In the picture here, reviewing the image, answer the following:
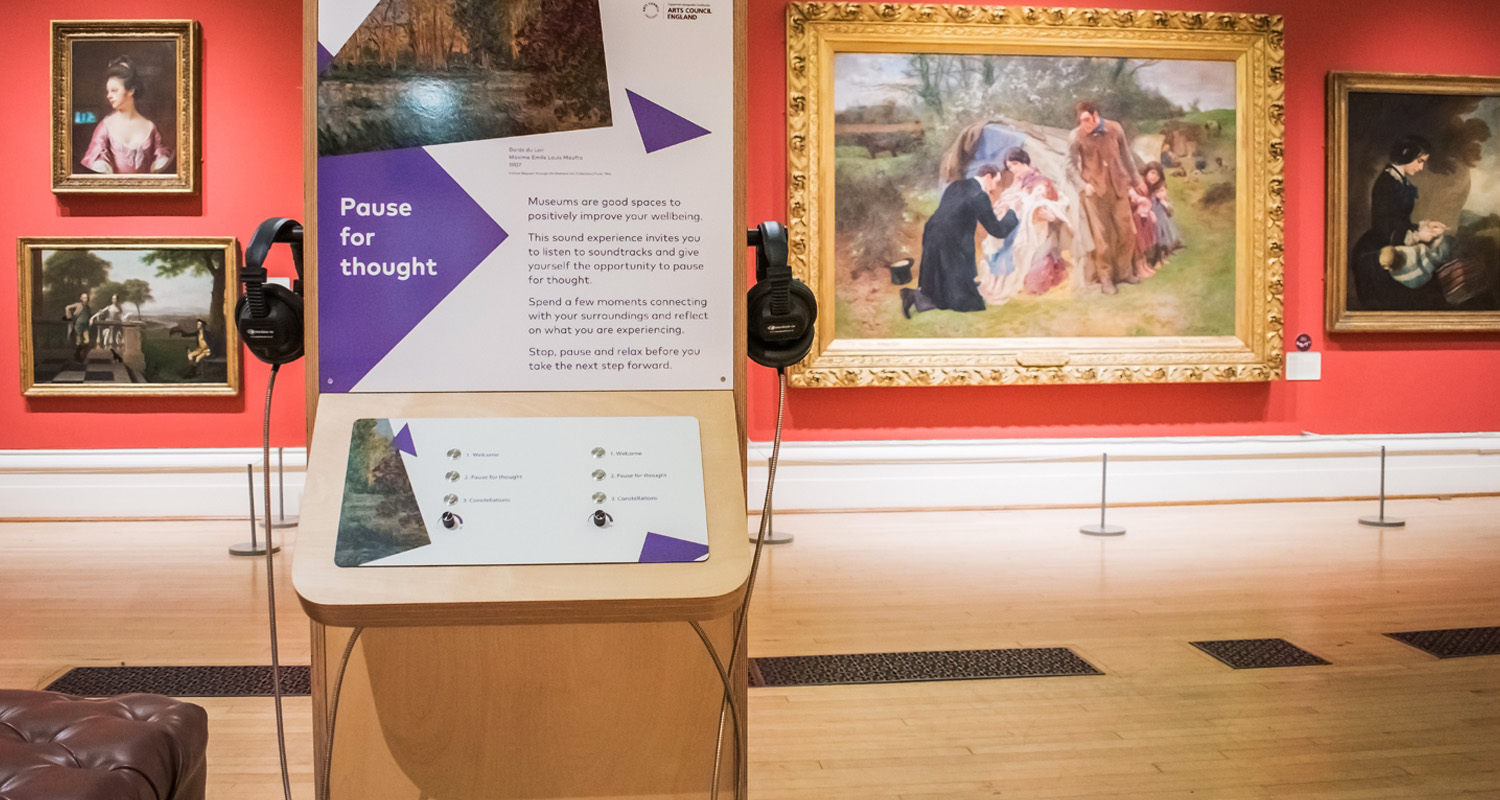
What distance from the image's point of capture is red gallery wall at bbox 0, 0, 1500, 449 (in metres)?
6.73

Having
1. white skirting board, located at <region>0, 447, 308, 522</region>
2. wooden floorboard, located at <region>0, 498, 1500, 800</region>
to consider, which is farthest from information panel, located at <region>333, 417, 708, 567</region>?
white skirting board, located at <region>0, 447, 308, 522</region>

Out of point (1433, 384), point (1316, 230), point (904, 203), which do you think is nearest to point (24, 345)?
point (904, 203)

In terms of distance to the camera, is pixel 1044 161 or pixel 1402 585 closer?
pixel 1402 585

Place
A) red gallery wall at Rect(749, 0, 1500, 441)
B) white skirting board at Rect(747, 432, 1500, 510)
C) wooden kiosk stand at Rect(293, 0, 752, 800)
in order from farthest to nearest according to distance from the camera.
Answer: red gallery wall at Rect(749, 0, 1500, 441) < white skirting board at Rect(747, 432, 1500, 510) < wooden kiosk stand at Rect(293, 0, 752, 800)

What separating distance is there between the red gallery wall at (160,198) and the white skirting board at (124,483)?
0.12 metres

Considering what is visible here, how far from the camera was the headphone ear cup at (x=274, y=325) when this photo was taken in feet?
6.15

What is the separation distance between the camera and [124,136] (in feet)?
21.9

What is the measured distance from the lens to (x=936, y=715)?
335cm

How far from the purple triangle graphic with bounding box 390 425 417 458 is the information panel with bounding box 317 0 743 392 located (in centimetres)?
14

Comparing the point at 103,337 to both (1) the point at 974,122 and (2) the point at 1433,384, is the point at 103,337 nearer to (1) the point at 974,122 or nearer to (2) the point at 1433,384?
(1) the point at 974,122

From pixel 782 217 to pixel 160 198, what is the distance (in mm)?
3995

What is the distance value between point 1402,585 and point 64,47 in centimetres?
824

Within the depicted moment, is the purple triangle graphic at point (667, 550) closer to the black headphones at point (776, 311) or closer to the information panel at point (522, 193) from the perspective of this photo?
the information panel at point (522, 193)

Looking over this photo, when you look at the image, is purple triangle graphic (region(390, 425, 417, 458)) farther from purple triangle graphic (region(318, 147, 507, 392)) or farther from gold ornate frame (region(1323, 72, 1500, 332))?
gold ornate frame (region(1323, 72, 1500, 332))
